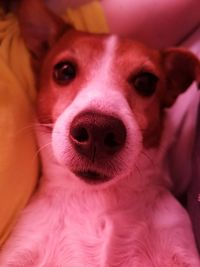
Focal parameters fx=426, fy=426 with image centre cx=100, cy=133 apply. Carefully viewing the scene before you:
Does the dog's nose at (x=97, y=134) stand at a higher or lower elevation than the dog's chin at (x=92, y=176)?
higher

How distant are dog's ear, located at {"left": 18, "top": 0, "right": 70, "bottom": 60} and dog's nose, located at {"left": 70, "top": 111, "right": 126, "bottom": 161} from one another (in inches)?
22.9

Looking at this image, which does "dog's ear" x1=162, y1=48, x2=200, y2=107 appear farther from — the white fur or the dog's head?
the white fur

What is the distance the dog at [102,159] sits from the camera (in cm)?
132

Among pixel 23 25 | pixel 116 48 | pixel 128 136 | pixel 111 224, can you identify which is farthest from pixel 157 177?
pixel 23 25

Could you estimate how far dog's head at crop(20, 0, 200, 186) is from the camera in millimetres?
1250

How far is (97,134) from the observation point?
1182 millimetres


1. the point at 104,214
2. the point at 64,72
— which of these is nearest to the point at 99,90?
the point at 64,72

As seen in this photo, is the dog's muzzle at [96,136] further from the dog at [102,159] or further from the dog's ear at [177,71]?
the dog's ear at [177,71]

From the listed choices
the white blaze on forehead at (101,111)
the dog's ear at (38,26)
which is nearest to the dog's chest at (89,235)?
the white blaze on forehead at (101,111)

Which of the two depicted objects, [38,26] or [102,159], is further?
[38,26]

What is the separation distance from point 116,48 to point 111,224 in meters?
0.63

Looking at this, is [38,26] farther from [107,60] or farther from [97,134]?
[97,134]

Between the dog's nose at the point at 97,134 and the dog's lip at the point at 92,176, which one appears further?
the dog's lip at the point at 92,176

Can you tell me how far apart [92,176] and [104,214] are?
267 millimetres
